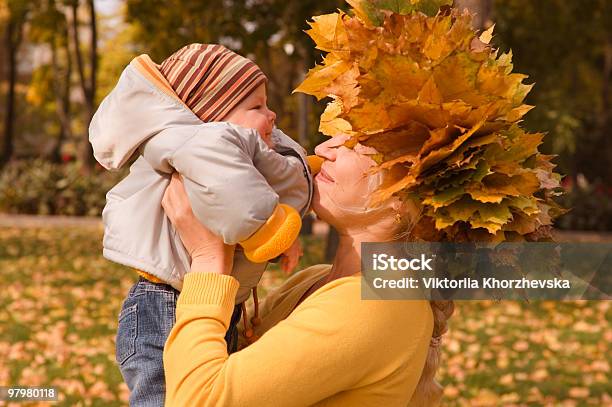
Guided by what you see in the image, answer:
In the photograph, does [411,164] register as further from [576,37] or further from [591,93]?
[591,93]

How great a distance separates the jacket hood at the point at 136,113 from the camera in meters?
2.30

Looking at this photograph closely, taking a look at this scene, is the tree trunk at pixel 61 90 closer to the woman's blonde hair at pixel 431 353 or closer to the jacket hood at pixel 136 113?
the jacket hood at pixel 136 113

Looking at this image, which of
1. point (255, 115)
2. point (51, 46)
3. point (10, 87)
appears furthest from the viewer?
point (10, 87)

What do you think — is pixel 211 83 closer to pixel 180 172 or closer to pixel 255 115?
pixel 255 115

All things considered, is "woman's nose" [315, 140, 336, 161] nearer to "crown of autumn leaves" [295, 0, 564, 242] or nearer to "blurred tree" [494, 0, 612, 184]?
"crown of autumn leaves" [295, 0, 564, 242]

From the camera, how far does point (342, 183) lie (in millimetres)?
2320

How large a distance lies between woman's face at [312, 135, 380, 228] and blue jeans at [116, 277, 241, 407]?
1.64 feet

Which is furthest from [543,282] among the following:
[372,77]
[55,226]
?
[55,226]

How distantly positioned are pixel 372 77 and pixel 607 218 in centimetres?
1740

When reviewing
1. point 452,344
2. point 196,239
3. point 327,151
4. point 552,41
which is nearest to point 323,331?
point 196,239

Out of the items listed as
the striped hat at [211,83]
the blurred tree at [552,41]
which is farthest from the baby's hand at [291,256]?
the blurred tree at [552,41]

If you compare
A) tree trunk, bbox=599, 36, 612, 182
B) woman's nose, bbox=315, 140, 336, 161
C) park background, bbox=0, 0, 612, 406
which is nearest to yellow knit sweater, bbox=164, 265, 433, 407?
woman's nose, bbox=315, 140, 336, 161

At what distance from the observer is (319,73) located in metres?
2.27

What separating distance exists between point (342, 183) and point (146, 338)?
2.30ft
